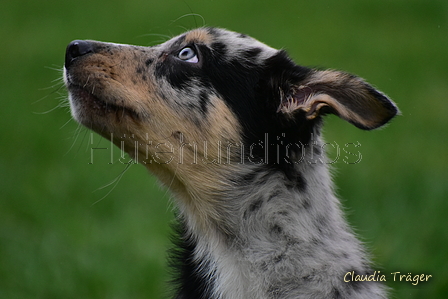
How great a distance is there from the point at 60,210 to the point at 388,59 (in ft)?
25.3

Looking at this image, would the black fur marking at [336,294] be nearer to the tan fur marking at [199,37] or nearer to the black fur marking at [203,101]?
the black fur marking at [203,101]

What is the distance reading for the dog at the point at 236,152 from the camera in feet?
13.2

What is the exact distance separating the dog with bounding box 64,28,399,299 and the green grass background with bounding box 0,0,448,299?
29.1 inches

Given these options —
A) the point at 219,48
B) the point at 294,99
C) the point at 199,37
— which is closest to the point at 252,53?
the point at 219,48

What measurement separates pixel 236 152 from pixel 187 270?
0.99 m

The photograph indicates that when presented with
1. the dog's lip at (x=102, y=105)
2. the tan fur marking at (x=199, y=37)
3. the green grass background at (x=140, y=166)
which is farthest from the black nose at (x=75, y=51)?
the tan fur marking at (x=199, y=37)

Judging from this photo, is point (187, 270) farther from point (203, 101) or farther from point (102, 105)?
point (102, 105)

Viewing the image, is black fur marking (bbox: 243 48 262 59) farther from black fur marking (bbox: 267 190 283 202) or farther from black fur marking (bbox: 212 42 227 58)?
black fur marking (bbox: 267 190 283 202)

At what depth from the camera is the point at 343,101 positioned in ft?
12.7

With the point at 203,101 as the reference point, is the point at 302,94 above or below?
above

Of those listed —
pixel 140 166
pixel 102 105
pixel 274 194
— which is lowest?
pixel 140 166

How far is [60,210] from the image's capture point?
735 cm

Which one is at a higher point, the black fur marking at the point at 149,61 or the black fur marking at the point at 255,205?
the black fur marking at the point at 149,61

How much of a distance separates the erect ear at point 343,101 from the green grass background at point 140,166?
1485mm
